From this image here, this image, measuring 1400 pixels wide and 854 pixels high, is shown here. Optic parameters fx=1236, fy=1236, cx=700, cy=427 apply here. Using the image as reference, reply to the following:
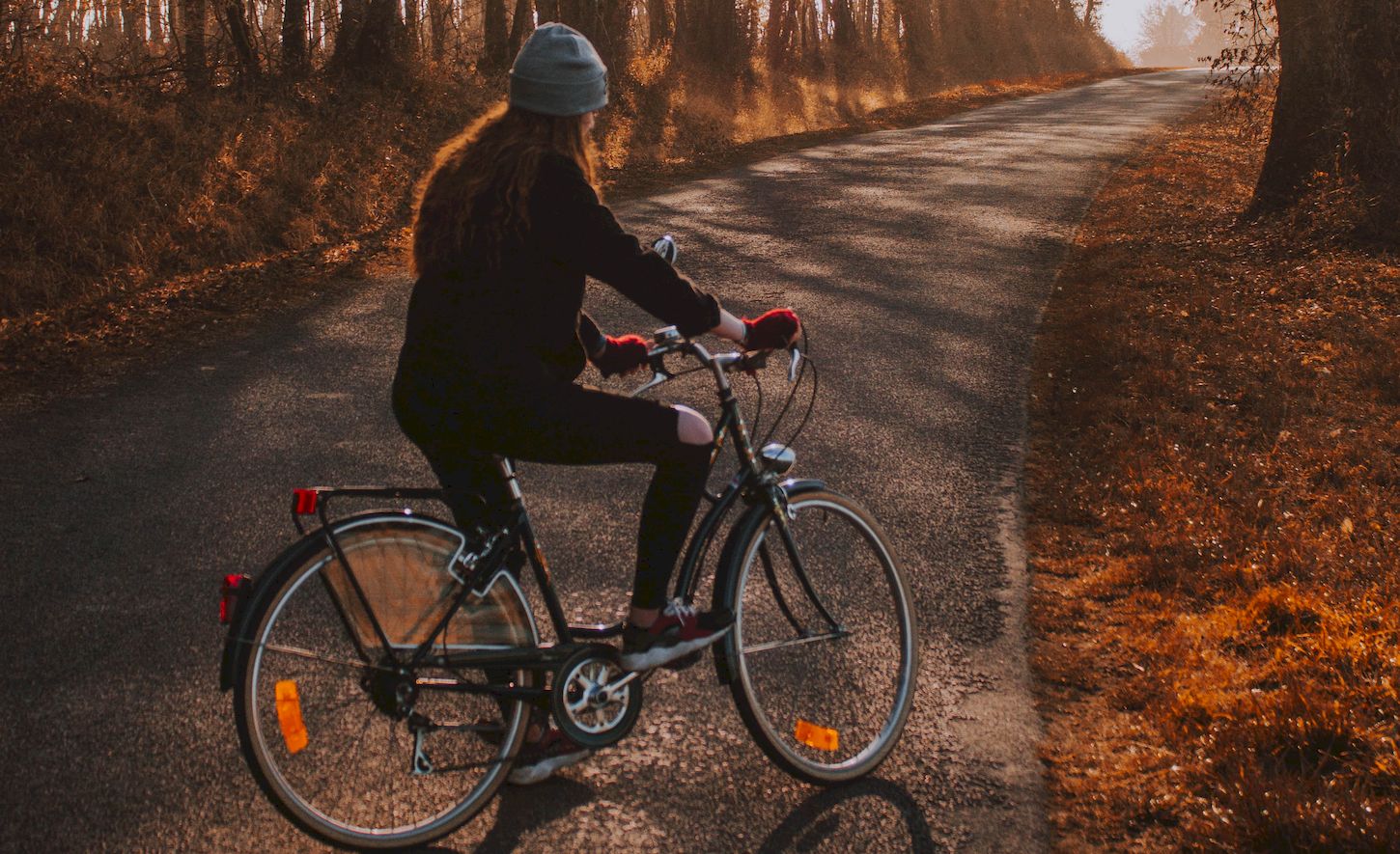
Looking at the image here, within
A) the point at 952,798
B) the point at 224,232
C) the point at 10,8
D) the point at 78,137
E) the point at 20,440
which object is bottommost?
the point at 952,798

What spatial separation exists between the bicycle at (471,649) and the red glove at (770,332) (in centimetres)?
7

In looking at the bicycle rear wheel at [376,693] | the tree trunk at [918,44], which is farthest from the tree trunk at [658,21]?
the bicycle rear wheel at [376,693]

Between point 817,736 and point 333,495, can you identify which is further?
point 817,736

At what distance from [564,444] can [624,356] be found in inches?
18.8

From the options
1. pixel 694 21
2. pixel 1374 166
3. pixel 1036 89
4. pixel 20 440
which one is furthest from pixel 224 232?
pixel 1036 89

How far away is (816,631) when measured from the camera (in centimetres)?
417

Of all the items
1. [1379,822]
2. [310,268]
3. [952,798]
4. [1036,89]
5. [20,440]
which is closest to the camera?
[1379,822]

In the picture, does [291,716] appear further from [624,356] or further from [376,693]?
[624,356]

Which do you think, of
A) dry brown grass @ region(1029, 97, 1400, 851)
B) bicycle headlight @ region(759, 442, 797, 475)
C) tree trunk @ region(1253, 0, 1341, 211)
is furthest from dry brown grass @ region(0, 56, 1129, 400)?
tree trunk @ region(1253, 0, 1341, 211)

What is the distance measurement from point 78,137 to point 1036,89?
1182 inches

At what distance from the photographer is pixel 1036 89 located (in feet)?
121

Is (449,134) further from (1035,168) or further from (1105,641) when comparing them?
(1105,641)

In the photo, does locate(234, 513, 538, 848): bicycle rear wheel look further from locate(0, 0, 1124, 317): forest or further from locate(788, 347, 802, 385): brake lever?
locate(0, 0, 1124, 317): forest

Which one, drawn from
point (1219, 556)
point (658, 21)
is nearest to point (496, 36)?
point (658, 21)
